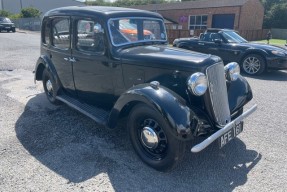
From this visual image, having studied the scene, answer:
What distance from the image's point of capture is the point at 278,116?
4.82 m

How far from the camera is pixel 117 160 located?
3369mm

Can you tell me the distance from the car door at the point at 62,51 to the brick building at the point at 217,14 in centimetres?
2130

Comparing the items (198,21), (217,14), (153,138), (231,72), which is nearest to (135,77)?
(153,138)

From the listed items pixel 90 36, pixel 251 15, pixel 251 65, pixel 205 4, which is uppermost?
pixel 205 4

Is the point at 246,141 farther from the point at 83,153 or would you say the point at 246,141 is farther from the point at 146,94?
the point at 83,153

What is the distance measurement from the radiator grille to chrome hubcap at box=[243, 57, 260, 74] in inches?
220

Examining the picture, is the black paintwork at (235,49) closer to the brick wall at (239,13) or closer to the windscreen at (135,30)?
the windscreen at (135,30)

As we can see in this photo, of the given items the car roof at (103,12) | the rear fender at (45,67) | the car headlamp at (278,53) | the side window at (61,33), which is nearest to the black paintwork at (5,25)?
the rear fender at (45,67)

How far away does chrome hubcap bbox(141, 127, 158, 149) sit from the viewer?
3.12 metres

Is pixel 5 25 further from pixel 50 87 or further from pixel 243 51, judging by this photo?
pixel 243 51

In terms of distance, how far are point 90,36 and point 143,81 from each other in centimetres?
122

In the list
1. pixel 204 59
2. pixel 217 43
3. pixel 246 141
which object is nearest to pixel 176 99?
pixel 204 59

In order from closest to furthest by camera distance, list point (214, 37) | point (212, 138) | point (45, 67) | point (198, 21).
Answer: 1. point (212, 138)
2. point (45, 67)
3. point (214, 37)
4. point (198, 21)

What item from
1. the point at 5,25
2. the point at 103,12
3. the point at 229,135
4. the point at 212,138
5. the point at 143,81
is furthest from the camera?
the point at 5,25
